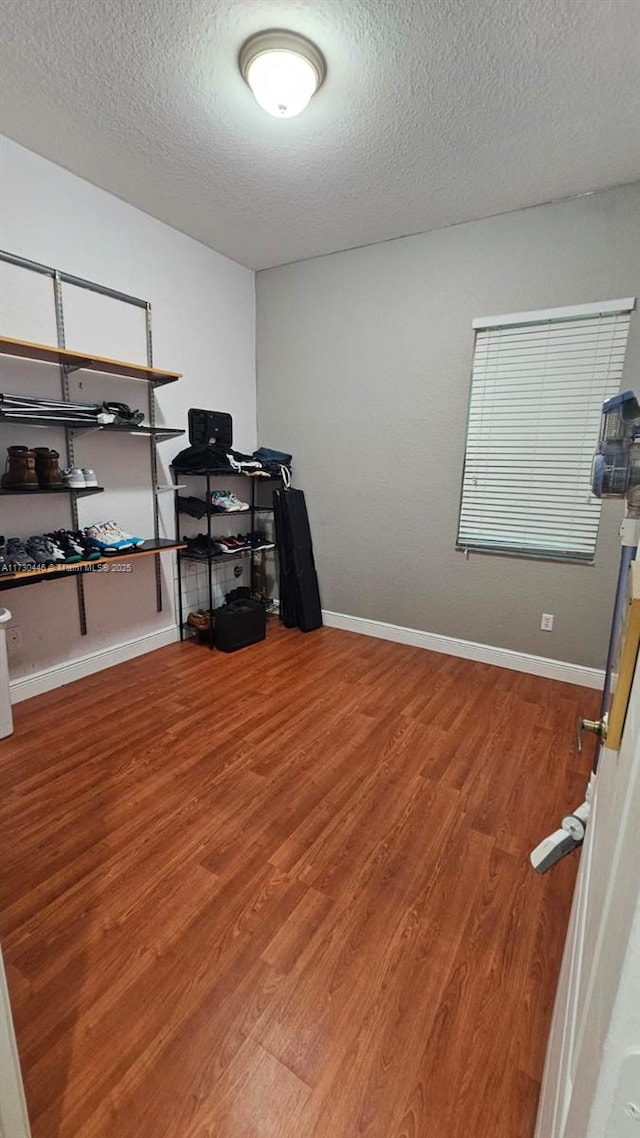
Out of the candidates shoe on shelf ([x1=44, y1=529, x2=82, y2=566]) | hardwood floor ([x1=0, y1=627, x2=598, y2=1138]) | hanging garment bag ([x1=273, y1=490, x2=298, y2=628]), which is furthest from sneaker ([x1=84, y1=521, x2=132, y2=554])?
hanging garment bag ([x1=273, y1=490, x2=298, y2=628])

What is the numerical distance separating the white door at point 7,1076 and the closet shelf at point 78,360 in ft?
7.71

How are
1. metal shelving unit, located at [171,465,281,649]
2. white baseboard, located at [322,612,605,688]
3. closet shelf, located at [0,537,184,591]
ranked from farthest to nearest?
metal shelving unit, located at [171,465,281,649]
white baseboard, located at [322,612,605,688]
closet shelf, located at [0,537,184,591]

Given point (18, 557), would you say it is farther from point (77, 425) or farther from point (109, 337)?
point (109, 337)

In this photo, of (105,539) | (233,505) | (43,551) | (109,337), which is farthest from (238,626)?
(109,337)

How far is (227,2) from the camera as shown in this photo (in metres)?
1.55

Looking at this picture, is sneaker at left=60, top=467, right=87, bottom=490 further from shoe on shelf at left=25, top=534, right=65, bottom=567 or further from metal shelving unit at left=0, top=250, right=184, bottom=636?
shoe on shelf at left=25, top=534, right=65, bottom=567

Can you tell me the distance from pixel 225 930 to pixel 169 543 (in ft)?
7.13

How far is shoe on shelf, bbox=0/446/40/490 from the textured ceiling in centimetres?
144

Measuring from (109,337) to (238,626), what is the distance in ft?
6.48

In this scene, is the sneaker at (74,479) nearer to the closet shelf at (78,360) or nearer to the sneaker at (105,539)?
the sneaker at (105,539)

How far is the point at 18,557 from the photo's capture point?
2.22 m

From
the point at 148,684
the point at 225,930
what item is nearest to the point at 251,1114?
the point at 225,930

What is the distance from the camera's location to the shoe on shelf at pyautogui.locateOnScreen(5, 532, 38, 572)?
2172 mm

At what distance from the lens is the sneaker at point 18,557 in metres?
2.17
